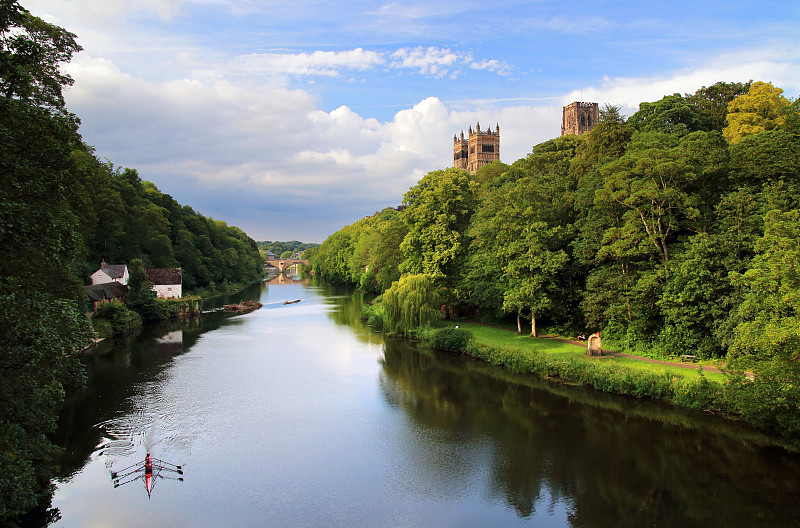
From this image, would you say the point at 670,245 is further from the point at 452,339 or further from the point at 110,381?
the point at 110,381

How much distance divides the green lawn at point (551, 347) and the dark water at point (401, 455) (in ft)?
7.15

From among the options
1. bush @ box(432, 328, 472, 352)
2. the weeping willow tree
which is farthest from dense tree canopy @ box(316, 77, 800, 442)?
bush @ box(432, 328, 472, 352)

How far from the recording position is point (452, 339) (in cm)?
3228

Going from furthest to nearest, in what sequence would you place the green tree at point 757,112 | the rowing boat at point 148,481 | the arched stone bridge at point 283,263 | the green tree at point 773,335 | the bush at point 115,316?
the arched stone bridge at point 283,263 → the bush at point 115,316 → the green tree at point 757,112 → the green tree at point 773,335 → the rowing boat at point 148,481

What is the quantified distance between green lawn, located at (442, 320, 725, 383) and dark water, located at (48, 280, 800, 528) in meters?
2.18

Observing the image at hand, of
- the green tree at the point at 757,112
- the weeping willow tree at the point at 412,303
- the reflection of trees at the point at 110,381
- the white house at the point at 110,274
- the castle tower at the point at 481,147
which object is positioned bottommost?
the reflection of trees at the point at 110,381

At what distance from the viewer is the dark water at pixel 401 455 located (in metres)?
13.3

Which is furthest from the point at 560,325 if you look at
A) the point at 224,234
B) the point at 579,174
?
the point at 224,234

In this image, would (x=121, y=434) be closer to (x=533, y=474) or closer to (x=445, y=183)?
(x=533, y=474)

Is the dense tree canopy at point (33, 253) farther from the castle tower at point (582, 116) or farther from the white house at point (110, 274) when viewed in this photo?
the castle tower at point (582, 116)

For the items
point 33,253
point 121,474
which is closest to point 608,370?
point 121,474

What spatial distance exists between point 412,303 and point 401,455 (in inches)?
739

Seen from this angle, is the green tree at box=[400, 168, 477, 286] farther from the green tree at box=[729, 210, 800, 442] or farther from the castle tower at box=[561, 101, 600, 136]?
the castle tower at box=[561, 101, 600, 136]

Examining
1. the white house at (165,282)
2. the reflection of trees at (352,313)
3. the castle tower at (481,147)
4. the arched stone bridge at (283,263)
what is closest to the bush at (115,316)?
the white house at (165,282)
